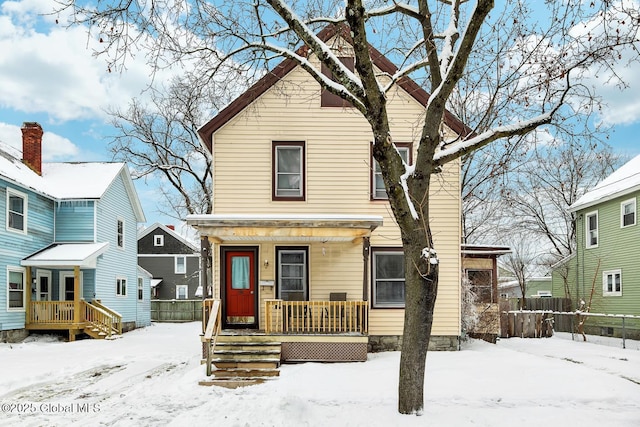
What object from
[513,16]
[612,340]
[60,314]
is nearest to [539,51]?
[513,16]

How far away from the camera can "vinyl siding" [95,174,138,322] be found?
69.1 ft

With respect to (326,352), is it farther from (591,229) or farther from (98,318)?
(591,229)

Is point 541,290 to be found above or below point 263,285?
below

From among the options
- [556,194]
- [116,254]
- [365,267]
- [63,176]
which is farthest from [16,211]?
[556,194]

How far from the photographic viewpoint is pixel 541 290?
39.5 m

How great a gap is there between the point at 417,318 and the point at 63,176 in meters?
19.3

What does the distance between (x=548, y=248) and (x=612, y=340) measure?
57.4 feet

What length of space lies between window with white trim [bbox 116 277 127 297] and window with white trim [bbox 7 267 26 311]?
5069 millimetres

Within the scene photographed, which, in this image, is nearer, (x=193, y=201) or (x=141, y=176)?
(x=141, y=176)

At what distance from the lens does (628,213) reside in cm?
1939

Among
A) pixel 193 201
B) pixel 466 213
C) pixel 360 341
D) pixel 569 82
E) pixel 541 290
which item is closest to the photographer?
pixel 569 82

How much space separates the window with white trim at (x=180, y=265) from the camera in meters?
40.2

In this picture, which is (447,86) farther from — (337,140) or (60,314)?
(60,314)

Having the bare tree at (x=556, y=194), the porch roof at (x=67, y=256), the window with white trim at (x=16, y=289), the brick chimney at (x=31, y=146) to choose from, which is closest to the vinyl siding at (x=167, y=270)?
the brick chimney at (x=31, y=146)
